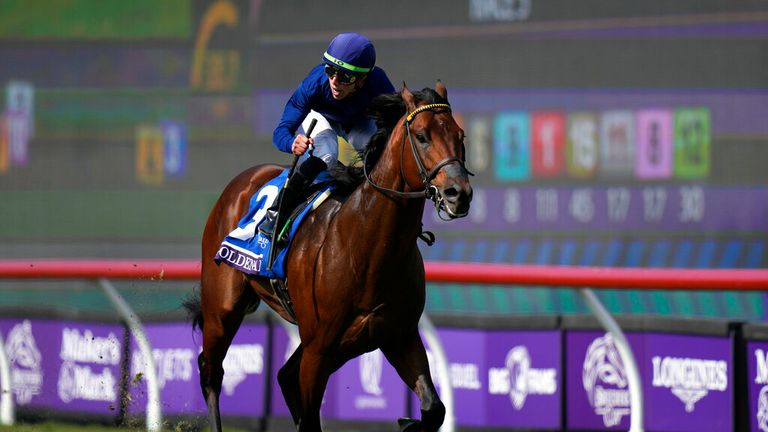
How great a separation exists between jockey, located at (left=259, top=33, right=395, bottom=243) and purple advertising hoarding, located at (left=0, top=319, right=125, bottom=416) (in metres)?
2.68

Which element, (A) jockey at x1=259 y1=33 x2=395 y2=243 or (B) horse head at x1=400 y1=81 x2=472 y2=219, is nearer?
(B) horse head at x1=400 y1=81 x2=472 y2=219

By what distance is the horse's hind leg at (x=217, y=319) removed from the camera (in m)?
4.93

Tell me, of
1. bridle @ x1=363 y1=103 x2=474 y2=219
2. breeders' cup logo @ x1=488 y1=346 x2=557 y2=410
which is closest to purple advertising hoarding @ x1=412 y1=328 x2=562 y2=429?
breeders' cup logo @ x1=488 y1=346 x2=557 y2=410

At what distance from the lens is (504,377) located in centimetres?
631

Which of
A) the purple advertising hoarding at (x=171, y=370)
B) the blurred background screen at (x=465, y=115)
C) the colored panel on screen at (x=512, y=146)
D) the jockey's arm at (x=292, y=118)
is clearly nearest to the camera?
the jockey's arm at (x=292, y=118)

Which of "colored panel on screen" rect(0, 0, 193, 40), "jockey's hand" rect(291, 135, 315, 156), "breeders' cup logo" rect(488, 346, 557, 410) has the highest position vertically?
"colored panel on screen" rect(0, 0, 193, 40)

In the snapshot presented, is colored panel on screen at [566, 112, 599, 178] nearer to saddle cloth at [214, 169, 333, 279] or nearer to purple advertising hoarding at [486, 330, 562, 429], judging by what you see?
purple advertising hoarding at [486, 330, 562, 429]

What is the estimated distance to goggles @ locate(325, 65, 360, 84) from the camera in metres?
4.34

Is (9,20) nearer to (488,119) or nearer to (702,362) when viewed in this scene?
(488,119)

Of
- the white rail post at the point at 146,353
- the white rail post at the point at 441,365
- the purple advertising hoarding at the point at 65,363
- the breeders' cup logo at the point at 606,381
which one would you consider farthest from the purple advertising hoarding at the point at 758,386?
the purple advertising hoarding at the point at 65,363

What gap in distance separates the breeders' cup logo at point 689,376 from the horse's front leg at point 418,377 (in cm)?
179

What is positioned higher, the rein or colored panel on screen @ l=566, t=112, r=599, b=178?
colored panel on screen @ l=566, t=112, r=599, b=178

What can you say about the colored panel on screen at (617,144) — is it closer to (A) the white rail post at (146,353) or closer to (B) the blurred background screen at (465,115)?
(B) the blurred background screen at (465,115)

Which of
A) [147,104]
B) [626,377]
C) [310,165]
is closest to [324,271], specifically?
[310,165]
